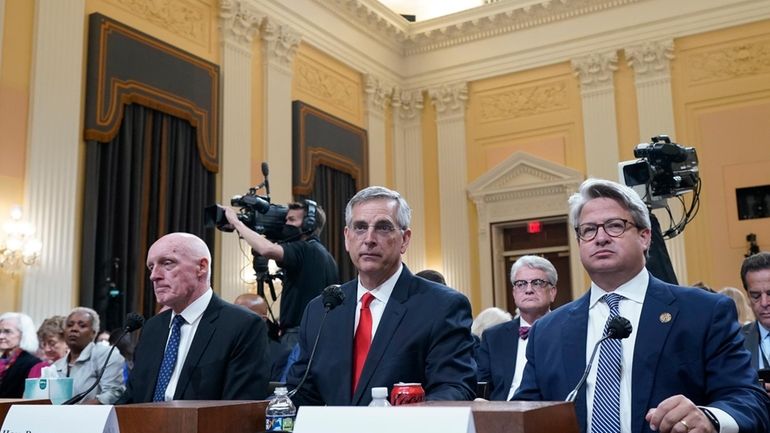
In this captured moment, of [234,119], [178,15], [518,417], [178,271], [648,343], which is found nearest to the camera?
[518,417]

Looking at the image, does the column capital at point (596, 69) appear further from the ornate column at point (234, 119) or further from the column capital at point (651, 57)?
the ornate column at point (234, 119)

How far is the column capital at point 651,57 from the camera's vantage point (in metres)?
11.3

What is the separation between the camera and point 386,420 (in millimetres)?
1402

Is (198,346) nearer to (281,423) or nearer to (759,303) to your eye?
(281,423)

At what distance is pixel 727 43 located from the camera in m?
11.1

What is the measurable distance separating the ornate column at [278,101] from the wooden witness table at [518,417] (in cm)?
865

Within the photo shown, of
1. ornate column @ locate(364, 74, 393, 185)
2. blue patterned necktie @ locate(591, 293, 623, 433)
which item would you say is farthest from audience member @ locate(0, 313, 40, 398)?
ornate column @ locate(364, 74, 393, 185)

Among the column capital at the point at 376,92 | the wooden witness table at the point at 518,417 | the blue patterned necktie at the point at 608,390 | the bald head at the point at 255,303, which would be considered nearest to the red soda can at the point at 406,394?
the wooden witness table at the point at 518,417

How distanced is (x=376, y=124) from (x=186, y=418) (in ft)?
36.0

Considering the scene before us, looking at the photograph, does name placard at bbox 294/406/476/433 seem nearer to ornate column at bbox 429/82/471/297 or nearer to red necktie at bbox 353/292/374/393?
red necktie at bbox 353/292/374/393

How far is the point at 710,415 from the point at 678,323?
0.98ft

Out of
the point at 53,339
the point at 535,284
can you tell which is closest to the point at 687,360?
the point at 535,284

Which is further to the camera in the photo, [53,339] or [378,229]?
[53,339]

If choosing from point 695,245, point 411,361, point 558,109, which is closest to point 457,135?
point 558,109
